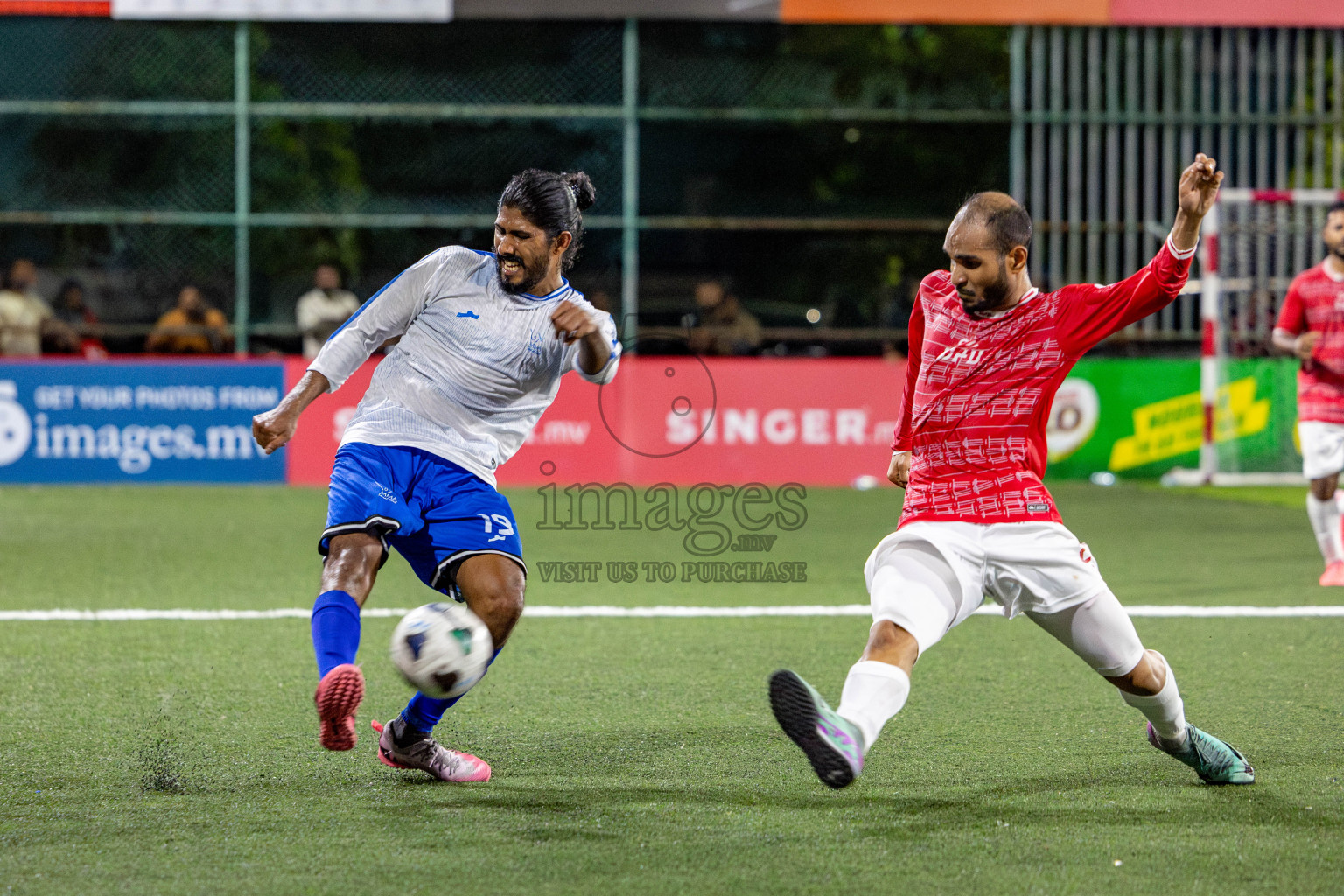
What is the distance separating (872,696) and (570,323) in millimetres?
1369

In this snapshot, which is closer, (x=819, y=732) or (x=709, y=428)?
(x=819, y=732)

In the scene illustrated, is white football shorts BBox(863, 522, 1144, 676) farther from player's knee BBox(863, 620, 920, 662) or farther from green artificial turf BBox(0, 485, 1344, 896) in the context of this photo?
green artificial turf BBox(0, 485, 1344, 896)

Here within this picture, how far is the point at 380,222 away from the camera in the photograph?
17.8m

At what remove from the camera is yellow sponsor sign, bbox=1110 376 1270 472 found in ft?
54.0

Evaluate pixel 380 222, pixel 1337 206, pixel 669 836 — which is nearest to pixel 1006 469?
pixel 669 836

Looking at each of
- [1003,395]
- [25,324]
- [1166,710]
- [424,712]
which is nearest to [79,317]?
[25,324]

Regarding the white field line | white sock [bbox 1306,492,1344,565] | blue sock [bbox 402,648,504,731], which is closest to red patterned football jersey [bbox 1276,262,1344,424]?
white sock [bbox 1306,492,1344,565]

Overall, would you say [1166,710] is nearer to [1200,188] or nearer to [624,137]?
[1200,188]

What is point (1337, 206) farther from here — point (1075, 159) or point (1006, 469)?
point (1075, 159)

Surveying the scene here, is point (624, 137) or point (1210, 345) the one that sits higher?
point (624, 137)

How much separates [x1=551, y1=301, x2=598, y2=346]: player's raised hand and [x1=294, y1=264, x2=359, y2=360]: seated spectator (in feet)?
41.8

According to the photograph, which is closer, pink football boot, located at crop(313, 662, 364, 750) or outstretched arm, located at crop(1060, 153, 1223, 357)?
pink football boot, located at crop(313, 662, 364, 750)

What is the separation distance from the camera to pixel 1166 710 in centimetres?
456
